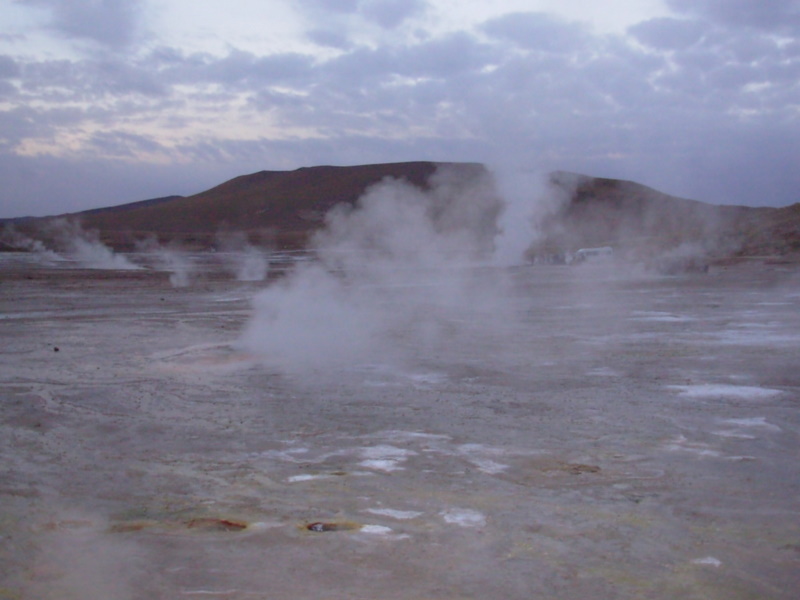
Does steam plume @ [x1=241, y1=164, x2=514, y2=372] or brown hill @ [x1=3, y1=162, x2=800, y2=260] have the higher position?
brown hill @ [x1=3, y1=162, x2=800, y2=260]

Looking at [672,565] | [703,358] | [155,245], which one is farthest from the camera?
[155,245]

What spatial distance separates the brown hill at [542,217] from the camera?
50.5 meters

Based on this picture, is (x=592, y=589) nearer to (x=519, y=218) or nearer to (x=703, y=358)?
(x=703, y=358)

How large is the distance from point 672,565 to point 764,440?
3.52 meters

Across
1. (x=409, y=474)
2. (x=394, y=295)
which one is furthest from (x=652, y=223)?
(x=409, y=474)

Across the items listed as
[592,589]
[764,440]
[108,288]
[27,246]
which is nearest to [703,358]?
[764,440]

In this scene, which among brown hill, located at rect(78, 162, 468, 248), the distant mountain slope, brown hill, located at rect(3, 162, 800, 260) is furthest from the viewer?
brown hill, located at rect(78, 162, 468, 248)

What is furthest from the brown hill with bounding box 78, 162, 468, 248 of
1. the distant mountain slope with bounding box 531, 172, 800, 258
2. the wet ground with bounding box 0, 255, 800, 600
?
the wet ground with bounding box 0, 255, 800, 600

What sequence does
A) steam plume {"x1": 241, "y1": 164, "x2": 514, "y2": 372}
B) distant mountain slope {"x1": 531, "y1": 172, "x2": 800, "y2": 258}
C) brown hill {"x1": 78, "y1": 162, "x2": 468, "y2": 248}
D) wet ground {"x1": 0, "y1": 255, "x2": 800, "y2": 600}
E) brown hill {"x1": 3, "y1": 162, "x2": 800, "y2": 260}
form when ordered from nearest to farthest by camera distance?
wet ground {"x1": 0, "y1": 255, "x2": 800, "y2": 600} < steam plume {"x1": 241, "y1": 164, "x2": 514, "y2": 372} < distant mountain slope {"x1": 531, "y1": 172, "x2": 800, "y2": 258} < brown hill {"x1": 3, "y1": 162, "x2": 800, "y2": 260} < brown hill {"x1": 78, "y1": 162, "x2": 468, "y2": 248}

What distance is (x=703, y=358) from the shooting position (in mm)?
12703

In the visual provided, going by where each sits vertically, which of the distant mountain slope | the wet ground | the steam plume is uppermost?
the distant mountain slope

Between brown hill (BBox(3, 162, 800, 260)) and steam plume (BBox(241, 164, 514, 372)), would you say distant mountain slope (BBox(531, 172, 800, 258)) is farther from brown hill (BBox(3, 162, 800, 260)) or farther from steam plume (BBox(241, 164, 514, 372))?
steam plume (BBox(241, 164, 514, 372))

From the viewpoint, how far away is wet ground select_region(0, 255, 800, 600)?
473cm

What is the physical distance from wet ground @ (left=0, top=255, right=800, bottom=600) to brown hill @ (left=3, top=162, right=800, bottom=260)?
37209 mm
